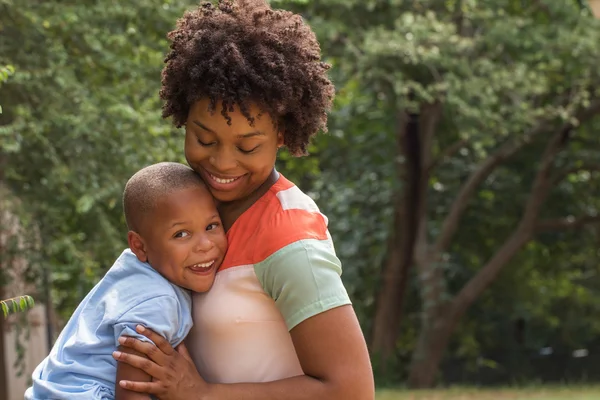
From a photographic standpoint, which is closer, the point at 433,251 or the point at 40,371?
the point at 40,371

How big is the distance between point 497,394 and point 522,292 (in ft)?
17.5

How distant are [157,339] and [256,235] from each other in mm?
304

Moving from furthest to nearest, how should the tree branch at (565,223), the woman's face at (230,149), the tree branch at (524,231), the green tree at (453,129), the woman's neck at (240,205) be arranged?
the tree branch at (565,223) < the tree branch at (524,231) < the green tree at (453,129) < the woman's neck at (240,205) < the woman's face at (230,149)

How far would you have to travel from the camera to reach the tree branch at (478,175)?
1458cm

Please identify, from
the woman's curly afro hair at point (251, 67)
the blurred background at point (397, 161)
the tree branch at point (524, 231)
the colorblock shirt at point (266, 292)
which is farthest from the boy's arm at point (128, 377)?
the tree branch at point (524, 231)

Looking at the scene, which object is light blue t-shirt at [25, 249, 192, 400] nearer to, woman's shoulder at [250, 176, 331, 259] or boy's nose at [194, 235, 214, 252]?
boy's nose at [194, 235, 214, 252]

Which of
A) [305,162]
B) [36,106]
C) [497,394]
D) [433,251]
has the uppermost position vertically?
[36,106]

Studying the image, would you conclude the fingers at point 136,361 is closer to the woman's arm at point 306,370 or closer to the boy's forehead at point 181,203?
the woman's arm at point 306,370

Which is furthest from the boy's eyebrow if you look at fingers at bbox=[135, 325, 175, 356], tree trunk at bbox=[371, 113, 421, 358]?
tree trunk at bbox=[371, 113, 421, 358]

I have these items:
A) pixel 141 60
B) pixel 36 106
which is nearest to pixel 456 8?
pixel 141 60

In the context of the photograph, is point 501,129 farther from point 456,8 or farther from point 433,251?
point 433,251

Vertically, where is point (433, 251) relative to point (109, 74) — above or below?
below

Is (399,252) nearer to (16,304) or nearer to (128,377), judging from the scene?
(16,304)

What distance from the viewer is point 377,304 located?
16406 mm
